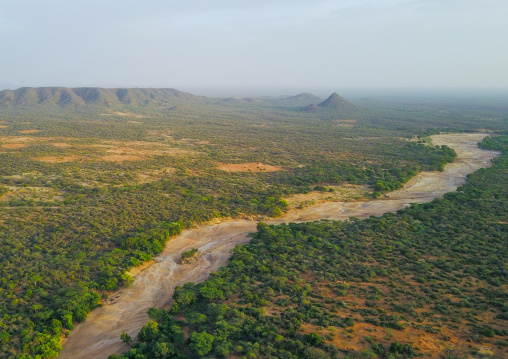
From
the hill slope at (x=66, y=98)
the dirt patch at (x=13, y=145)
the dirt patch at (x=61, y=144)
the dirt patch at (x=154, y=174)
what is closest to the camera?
the dirt patch at (x=154, y=174)

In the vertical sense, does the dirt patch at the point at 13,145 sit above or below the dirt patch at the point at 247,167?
above

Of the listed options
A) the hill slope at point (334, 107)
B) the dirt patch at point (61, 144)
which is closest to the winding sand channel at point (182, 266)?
the dirt patch at point (61, 144)

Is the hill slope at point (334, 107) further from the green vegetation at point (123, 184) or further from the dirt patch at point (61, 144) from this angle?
the dirt patch at point (61, 144)

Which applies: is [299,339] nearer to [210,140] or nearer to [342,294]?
[342,294]

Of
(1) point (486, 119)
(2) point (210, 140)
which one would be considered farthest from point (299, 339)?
(1) point (486, 119)

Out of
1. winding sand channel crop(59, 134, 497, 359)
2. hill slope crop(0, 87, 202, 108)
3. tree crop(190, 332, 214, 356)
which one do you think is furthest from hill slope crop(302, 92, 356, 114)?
tree crop(190, 332, 214, 356)

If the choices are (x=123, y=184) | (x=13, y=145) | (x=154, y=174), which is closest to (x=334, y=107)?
(x=154, y=174)
